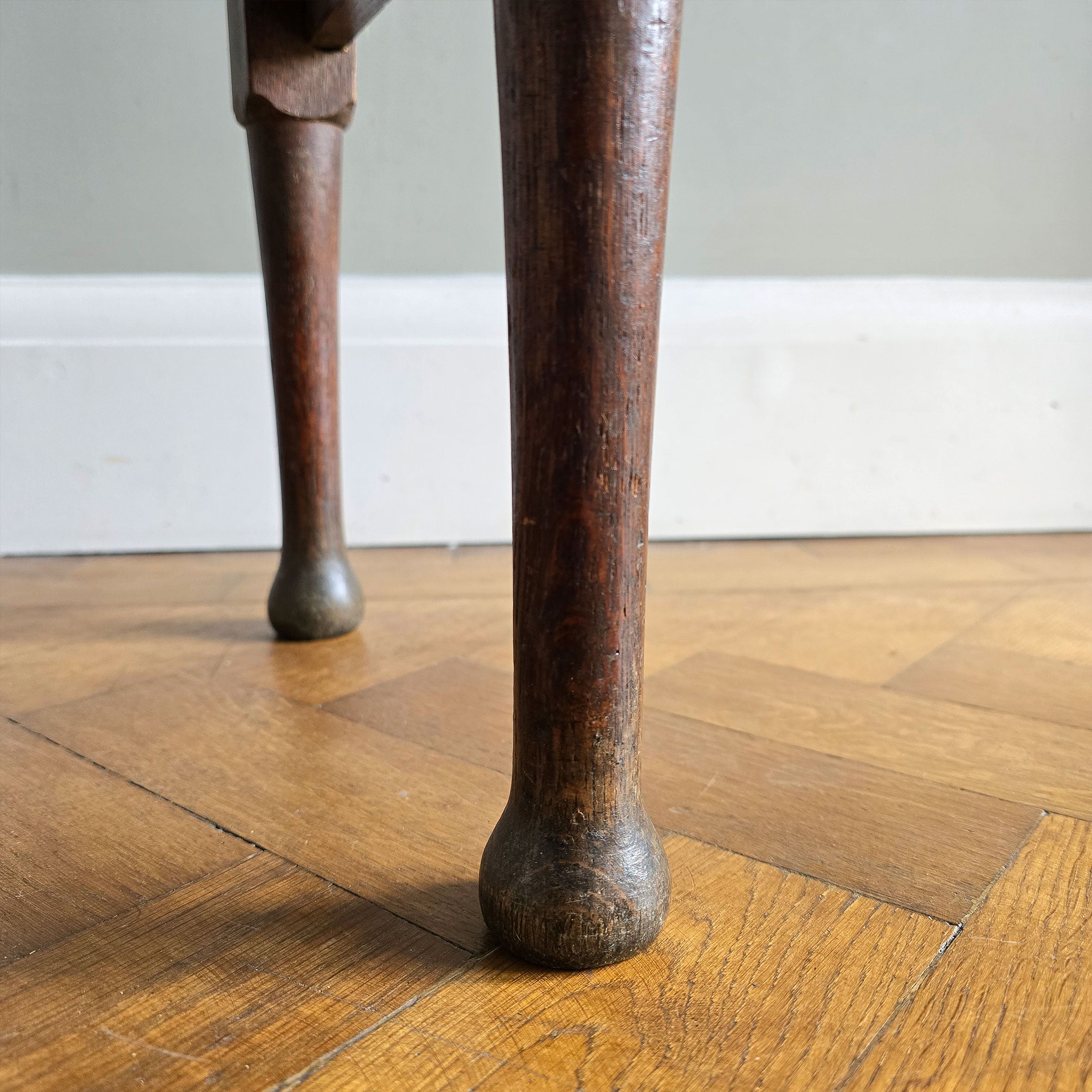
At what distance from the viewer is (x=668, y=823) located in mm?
436

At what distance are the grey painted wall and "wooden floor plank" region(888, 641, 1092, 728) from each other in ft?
1.74

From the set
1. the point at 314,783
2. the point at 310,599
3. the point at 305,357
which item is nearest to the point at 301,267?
the point at 305,357

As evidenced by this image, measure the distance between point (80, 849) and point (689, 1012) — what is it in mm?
248

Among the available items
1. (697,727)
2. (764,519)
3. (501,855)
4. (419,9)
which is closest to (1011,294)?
(764,519)

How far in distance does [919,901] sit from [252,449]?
0.77 m

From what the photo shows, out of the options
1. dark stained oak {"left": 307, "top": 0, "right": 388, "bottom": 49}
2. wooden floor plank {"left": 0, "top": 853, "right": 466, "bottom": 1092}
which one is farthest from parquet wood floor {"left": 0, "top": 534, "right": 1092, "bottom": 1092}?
dark stained oak {"left": 307, "top": 0, "right": 388, "bottom": 49}

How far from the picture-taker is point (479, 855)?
16.1 inches

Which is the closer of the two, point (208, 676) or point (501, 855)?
point (501, 855)

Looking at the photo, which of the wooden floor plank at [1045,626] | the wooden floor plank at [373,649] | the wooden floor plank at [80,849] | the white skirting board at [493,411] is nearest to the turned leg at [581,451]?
the wooden floor plank at [80,849]

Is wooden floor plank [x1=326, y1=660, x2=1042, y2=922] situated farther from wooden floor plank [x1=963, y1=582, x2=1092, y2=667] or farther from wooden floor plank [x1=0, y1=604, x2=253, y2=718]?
wooden floor plank [x1=963, y1=582, x2=1092, y2=667]

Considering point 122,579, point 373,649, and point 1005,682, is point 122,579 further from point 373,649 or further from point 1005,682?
point 1005,682

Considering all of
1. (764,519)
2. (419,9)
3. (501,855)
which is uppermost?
(419,9)

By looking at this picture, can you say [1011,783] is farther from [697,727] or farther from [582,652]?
[582,652]

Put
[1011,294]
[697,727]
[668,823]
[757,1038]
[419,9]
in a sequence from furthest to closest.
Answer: [1011,294] → [419,9] → [697,727] → [668,823] → [757,1038]
